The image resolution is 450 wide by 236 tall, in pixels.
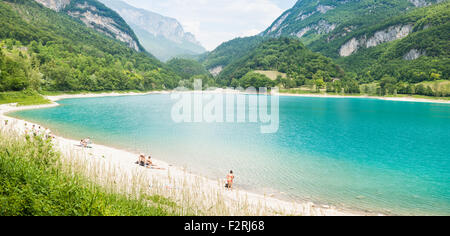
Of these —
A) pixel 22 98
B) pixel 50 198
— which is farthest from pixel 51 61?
pixel 50 198

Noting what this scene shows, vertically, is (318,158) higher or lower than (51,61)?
lower

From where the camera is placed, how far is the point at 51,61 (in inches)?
3526

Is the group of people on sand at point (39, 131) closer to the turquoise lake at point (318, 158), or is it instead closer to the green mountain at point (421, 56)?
the turquoise lake at point (318, 158)

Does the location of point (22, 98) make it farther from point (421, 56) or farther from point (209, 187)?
point (421, 56)

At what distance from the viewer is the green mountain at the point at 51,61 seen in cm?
5991

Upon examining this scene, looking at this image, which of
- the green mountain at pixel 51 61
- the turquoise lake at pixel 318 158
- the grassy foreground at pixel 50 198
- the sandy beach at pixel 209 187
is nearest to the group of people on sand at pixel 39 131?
the sandy beach at pixel 209 187

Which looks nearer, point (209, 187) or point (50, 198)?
point (50, 198)

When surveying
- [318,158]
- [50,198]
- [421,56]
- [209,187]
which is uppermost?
[421,56]

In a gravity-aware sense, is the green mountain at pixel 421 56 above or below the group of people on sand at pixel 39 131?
above

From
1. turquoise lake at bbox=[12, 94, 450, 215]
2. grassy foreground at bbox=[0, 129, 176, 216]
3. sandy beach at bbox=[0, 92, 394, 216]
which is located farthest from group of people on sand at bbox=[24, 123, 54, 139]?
turquoise lake at bbox=[12, 94, 450, 215]

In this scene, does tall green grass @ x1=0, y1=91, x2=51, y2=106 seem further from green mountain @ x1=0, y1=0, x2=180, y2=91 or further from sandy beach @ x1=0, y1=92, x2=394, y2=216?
sandy beach @ x1=0, y1=92, x2=394, y2=216
